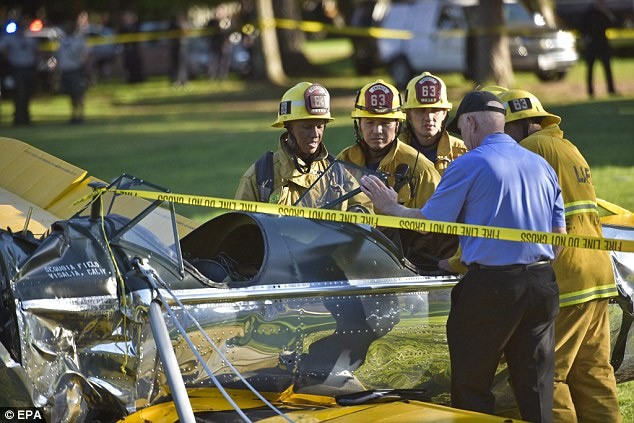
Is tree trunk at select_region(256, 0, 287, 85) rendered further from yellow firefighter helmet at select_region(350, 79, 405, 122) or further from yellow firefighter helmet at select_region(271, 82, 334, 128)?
yellow firefighter helmet at select_region(271, 82, 334, 128)

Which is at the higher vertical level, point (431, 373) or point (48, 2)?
point (48, 2)

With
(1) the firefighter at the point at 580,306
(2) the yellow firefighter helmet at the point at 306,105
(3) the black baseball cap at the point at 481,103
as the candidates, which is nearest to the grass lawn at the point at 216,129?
(1) the firefighter at the point at 580,306

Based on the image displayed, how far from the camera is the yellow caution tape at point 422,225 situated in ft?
16.5

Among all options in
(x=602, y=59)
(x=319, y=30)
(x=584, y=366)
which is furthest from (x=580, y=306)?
(x=319, y=30)

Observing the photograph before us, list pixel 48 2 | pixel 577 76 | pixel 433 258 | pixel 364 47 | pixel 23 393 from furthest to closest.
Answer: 1. pixel 48 2
2. pixel 364 47
3. pixel 577 76
4. pixel 433 258
5. pixel 23 393

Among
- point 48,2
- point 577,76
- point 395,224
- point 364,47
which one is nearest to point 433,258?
point 395,224

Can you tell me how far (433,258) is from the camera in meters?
6.54

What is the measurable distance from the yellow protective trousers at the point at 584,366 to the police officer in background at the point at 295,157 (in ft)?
6.53

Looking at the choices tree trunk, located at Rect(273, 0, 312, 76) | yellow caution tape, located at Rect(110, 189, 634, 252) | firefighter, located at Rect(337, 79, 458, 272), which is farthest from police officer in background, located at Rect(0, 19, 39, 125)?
yellow caution tape, located at Rect(110, 189, 634, 252)

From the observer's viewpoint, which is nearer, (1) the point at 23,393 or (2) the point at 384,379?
(1) the point at 23,393

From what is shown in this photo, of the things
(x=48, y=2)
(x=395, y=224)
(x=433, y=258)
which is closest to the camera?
(x=395, y=224)

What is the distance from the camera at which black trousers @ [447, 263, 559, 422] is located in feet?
17.3

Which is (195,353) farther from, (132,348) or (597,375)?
(597,375)

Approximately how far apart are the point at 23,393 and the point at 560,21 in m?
31.3
